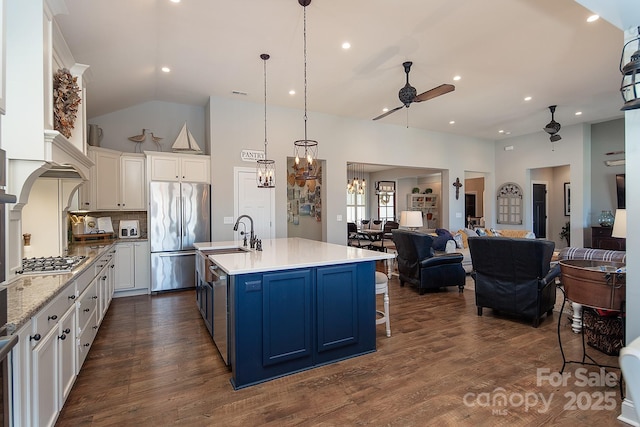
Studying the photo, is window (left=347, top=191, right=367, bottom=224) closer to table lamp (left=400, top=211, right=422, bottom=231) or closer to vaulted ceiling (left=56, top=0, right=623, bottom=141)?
table lamp (left=400, top=211, right=422, bottom=231)

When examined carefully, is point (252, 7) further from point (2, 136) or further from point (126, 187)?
point (126, 187)

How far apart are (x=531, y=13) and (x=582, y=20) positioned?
626 millimetres

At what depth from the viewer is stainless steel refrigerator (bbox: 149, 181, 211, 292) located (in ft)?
16.6

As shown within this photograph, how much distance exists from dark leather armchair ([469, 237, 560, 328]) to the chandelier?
6.85 meters

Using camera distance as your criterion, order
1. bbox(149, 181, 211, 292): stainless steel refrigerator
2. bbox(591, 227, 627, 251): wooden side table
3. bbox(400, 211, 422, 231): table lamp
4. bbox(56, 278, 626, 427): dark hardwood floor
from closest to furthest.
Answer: bbox(56, 278, 626, 427): dark hardwood floor, bbox(149, 181, 211, 292): stainless steel refrigerator, bbox(400, 211, 422, 231): table lamp, bbox(591, 227, 627, 251): wooden side table

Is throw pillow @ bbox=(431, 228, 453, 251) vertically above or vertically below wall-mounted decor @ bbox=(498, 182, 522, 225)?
below

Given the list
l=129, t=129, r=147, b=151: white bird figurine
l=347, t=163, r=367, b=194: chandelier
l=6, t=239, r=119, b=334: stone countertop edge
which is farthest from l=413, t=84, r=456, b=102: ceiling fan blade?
l=347, t=163, r=367, b=194: chandelier

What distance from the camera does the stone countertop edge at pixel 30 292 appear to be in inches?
54.5

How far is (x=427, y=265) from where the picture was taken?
16.1 feet

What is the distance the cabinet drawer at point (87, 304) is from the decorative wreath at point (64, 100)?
1400 millimetres

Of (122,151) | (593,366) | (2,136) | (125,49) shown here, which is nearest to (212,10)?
(125,49)

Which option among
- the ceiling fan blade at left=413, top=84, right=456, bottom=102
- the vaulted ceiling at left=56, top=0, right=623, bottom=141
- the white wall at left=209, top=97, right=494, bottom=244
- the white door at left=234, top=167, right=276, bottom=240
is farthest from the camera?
the white door at left=234, top=167, right=276, bottom=240

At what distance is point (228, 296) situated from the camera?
8.17ft

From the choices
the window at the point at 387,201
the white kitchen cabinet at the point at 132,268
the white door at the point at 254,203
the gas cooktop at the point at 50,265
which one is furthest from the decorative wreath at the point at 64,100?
A: the window at the point at 387,201
